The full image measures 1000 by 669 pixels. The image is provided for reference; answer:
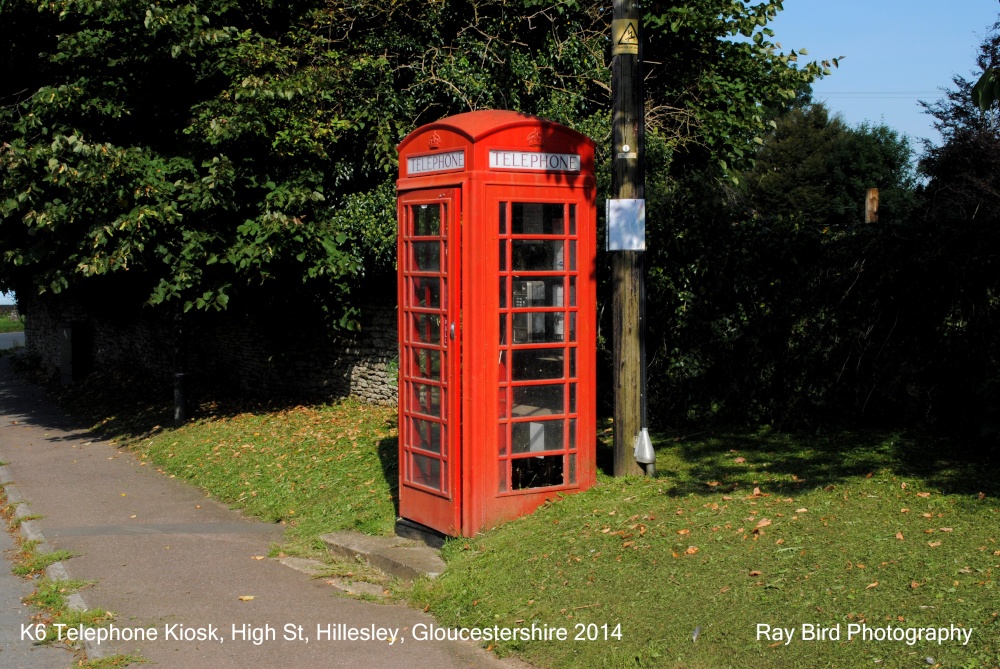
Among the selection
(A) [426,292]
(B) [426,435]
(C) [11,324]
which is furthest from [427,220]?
(C) [11,324]

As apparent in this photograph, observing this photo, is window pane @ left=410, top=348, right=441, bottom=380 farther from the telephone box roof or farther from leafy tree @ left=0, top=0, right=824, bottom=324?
leafy tree @ left=0, top=0, right=824, bottom=324

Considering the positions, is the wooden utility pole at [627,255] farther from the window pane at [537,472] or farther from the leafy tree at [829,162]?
the leafy tree at [829,162]

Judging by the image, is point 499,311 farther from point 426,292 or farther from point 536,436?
point 536,436

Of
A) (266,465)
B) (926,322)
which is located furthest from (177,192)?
(926,322)

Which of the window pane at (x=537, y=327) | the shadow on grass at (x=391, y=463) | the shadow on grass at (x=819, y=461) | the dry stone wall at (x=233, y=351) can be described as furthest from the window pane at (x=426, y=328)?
the dry stone wall at (x=233, y=351)

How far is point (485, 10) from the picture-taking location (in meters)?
14.7

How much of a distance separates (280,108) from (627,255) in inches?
278

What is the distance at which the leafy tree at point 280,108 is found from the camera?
1312 centimetres

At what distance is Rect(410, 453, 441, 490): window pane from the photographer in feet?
26.3

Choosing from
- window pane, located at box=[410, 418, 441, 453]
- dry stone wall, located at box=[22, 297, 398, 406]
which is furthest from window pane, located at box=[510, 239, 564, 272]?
dry stone wall, located at box=[22, 297, 398, 406]

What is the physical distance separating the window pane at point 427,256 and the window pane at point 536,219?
25.9 inches

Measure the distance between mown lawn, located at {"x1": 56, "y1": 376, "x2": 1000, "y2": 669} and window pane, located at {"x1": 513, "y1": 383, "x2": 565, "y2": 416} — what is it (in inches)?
29.6

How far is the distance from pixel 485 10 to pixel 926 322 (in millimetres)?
8647

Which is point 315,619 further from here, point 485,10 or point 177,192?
point 485,10
